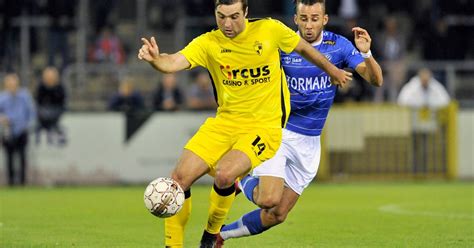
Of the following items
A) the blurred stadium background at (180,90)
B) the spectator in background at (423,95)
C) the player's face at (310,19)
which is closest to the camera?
the player's face at (310,19)

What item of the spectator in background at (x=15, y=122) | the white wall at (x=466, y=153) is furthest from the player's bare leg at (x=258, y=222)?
the white wall at (x=466, y=153)

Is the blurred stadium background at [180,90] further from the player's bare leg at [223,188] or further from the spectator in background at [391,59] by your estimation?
the player's bare leg at [223,188]

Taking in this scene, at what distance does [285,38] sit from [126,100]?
12265mm

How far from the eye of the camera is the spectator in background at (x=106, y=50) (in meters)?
22.9

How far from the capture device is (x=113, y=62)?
75.4ft

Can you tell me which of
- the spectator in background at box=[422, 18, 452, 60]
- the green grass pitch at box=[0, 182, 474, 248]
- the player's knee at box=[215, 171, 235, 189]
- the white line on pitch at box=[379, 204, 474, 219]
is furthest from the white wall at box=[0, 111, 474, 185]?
the player's knee at box=[215, 171, 235, 189]

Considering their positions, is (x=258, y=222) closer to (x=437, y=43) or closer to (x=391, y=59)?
(x=391, y=59)

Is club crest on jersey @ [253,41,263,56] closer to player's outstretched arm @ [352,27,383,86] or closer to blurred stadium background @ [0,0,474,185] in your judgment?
player's outstretched arm @ [352,27,383,86]

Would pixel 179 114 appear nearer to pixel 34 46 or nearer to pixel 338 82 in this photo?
pixel 34 46

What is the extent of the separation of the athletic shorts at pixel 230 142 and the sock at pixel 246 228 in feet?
2.03

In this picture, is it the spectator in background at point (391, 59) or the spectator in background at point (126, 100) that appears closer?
the spectator in background at point (126, 100)

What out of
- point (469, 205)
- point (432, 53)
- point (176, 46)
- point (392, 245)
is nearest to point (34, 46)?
point (176, 46)

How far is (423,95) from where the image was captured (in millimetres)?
21734

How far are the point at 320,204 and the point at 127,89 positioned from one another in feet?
20.3
